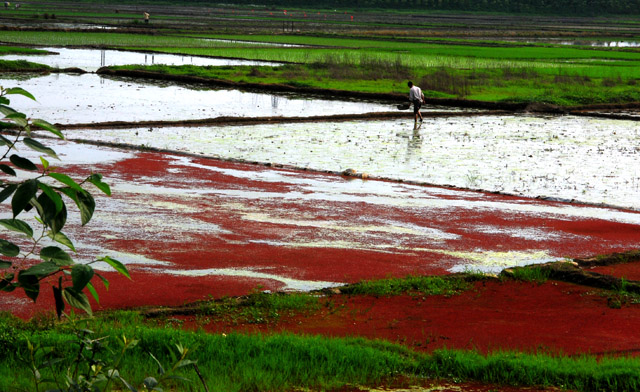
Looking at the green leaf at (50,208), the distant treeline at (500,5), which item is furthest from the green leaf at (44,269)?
the distant treeline at (500,5)

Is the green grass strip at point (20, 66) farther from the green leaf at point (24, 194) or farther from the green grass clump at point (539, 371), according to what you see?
the green leaf at point (24, 194)

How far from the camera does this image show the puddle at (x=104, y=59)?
4122cm

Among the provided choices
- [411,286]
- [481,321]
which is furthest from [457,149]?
[481,321]

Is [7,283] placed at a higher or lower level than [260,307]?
higher

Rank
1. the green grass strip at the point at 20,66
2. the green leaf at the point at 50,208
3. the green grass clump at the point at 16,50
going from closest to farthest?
the green leaf at the point at 50,208
the green grass strip at the point at 20,66
the green grass clump at the point at 16,50

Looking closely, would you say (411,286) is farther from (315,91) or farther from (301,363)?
(315,91)

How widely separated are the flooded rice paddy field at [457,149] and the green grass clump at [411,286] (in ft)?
22.5

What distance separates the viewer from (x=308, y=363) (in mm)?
6711

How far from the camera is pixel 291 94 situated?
34.6 m

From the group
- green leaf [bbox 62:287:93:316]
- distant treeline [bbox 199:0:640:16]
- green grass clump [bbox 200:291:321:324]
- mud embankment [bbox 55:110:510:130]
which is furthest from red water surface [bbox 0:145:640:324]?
distant treeline [bbox 199:0:640:16]

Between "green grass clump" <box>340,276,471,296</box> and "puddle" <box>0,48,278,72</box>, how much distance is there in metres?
32.6

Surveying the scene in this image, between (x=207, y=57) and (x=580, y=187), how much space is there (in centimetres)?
3173

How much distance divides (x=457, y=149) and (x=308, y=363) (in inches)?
634

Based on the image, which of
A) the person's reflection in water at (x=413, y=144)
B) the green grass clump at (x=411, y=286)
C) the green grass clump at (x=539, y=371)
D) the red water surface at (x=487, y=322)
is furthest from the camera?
the person's reflection in water at (x=413, y=144)
